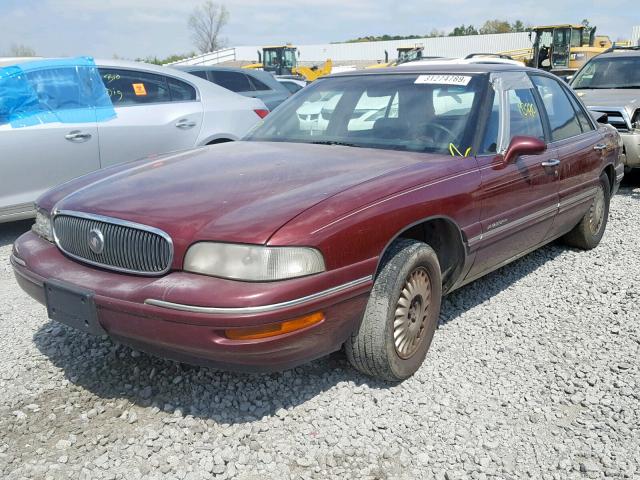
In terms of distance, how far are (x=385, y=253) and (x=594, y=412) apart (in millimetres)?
1209

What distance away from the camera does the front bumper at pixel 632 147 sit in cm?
758

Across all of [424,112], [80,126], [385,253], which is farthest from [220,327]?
[80,126]

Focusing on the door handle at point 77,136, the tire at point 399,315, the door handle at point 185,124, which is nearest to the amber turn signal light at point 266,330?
the tire at point 399,315

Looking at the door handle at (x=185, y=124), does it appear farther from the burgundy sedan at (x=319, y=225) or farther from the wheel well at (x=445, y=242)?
the wheel well at (x=445, y=242)

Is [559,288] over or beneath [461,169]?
beneath

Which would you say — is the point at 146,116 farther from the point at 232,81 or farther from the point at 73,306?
the point at 232,81

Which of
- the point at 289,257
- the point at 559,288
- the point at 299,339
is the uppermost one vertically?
the point at 289,257

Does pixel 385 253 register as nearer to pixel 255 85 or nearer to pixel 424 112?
pixel 424 112

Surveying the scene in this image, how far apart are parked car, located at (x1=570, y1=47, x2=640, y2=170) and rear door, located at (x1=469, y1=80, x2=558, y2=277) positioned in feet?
12.9

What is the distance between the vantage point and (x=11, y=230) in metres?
6.13

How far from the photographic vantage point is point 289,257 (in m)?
2.48

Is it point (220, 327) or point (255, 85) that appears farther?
point (255, 85)

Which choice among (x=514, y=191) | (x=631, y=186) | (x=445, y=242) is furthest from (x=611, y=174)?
(x=631, y=186)

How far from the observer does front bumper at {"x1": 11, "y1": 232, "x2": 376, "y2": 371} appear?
2.41 meters
